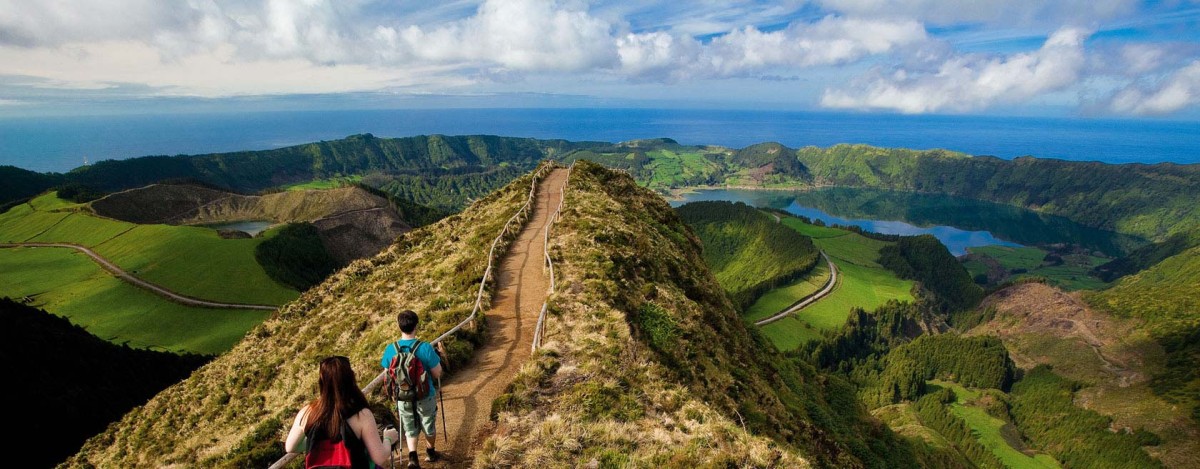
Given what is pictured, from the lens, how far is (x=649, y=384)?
14109 millimetres

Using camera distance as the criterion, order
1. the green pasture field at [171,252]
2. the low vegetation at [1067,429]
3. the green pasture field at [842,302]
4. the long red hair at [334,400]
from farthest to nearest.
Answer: the green pasture field at [842,302] < the low vegetation at [1067,429] < the green pasture field at [171,252] < the long red hair at [334,400]

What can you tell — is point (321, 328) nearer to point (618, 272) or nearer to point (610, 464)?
point (618, 272)

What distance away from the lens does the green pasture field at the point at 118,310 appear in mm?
69750

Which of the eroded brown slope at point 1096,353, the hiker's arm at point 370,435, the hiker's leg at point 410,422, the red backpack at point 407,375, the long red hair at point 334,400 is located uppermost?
the long red hair at point 334,400

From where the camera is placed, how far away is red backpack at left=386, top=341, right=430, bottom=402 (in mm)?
9055

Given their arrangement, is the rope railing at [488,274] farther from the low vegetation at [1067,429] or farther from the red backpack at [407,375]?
the low vegetation at [1067,429]

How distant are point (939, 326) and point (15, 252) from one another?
258 m

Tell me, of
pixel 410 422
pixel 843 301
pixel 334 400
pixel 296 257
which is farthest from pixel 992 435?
pixel 296 257

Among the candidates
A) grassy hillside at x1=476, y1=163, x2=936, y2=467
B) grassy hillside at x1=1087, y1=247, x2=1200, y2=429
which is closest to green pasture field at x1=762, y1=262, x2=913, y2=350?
grassy hillside at x1=1087, y1=247, x2=1200, y2=429

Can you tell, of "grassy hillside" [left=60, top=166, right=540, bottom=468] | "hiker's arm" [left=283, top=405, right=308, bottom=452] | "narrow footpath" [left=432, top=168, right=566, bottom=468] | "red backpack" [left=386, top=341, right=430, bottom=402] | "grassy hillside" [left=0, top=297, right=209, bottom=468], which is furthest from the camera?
"grassy hillside" [left=0, top=297, right=209, bottom=468]

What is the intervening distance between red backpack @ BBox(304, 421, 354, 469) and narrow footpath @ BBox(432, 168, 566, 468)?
4.71m

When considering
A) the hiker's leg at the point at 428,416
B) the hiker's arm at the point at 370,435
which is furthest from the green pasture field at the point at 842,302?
the hiker's arm at the point at 370,435

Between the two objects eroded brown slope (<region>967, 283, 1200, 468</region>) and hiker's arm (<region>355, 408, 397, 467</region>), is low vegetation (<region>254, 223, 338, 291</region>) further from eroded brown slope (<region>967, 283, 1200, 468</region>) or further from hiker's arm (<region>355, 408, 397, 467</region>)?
eroded brown slope (<region>967, 283, 1200, 468</region>)

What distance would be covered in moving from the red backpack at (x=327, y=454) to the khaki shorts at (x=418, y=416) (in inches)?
125
